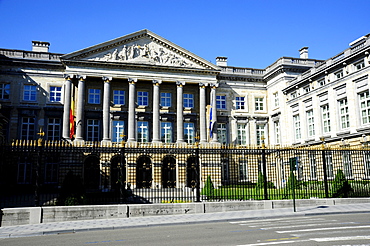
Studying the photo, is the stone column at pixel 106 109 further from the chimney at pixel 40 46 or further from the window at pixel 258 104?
the window at pixel 258 104

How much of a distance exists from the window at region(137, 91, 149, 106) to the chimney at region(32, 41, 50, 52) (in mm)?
14396

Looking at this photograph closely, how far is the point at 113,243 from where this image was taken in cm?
1000

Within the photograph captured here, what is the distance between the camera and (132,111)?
143 ft

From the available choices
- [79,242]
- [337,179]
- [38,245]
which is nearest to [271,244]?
[79,242]

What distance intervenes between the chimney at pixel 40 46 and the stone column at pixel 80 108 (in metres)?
8.38

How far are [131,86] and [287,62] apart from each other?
21652mm

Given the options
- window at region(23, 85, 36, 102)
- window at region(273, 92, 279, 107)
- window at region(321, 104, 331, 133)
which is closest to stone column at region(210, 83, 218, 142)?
window at region(273, 92, 279, 107)

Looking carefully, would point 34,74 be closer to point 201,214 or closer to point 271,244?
point 201,214

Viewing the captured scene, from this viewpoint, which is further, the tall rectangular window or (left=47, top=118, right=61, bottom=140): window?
(left=47, top=118, right=61, bottom=140): window

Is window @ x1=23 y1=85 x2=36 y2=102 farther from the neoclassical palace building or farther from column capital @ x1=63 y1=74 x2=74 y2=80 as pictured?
column capital @ x1=63 y1=74 x2=74 y2=80

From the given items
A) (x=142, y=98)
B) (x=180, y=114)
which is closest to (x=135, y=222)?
(x=180, y=114)

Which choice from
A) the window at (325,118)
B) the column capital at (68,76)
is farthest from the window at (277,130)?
the column capital at (68,76)

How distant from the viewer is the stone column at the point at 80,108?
41.2m

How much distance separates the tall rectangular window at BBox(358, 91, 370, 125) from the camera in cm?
3055
